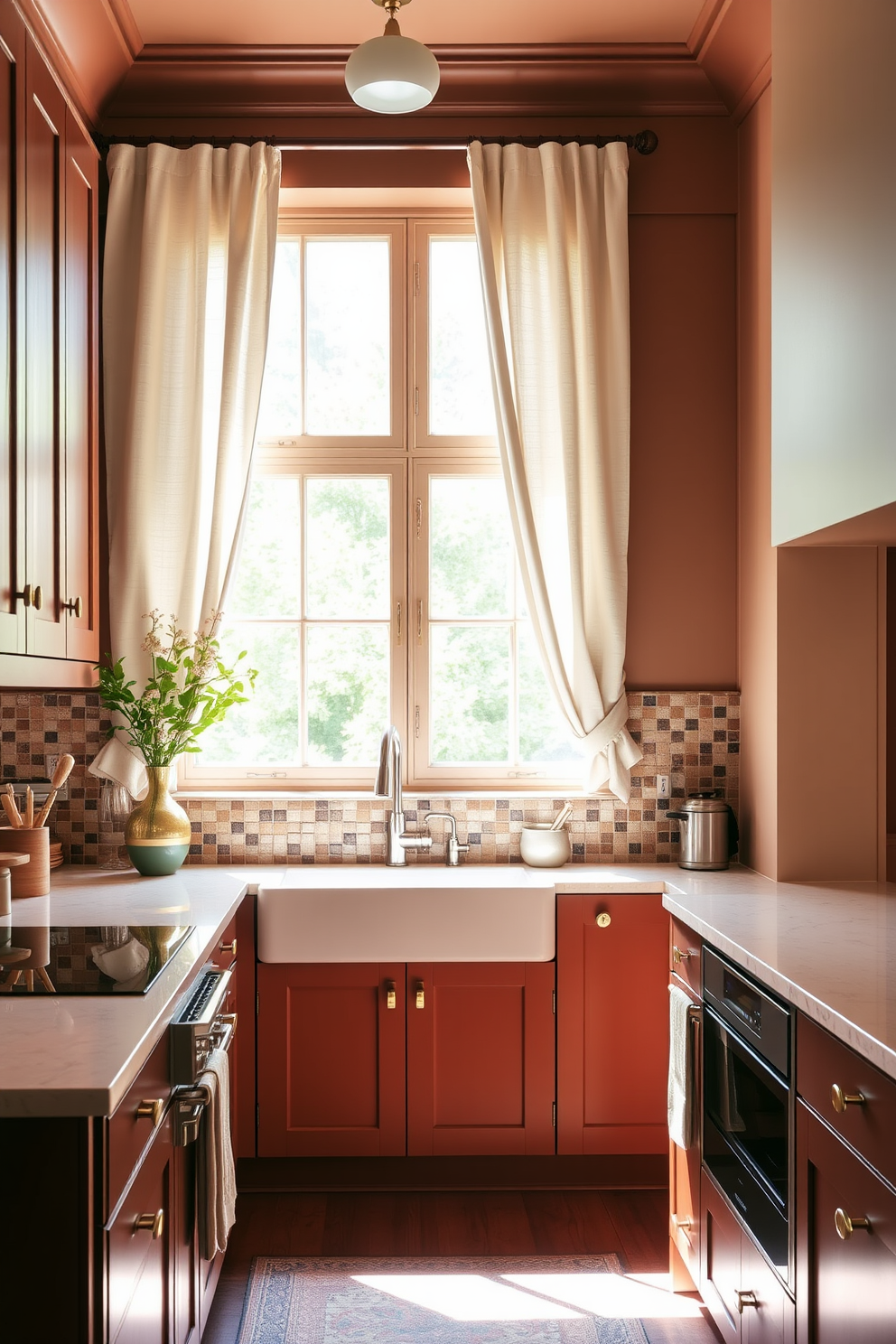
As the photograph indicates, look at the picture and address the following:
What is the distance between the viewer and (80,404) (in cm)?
275

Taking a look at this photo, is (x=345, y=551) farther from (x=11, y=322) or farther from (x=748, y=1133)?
(x=748, y=1133)

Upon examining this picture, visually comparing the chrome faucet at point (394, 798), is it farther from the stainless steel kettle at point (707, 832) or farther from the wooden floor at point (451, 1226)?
the wooden floor at point (451, 1226)

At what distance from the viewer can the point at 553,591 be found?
3184 mm

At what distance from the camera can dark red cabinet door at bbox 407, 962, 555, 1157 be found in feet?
9.31

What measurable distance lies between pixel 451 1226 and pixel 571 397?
2.27m

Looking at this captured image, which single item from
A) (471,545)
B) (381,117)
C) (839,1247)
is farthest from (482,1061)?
(381,117)

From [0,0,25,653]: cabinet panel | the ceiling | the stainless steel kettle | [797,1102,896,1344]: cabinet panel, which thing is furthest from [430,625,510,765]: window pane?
[797,1102,896,1344]: cabinet panel

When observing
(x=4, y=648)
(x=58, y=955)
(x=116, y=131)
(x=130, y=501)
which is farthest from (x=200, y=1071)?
(x=116, y=131)

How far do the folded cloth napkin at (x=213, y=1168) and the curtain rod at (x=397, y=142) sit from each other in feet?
8.29

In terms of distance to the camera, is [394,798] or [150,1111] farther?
[394,798]

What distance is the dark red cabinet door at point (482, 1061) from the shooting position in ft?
9.31

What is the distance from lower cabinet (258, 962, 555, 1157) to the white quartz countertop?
0.98ft

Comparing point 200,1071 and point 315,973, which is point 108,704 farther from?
point 200,1071

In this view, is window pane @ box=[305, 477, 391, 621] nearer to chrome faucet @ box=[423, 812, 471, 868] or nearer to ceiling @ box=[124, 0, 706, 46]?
chrome faucet @ box=[423, 812, 471, 868]
